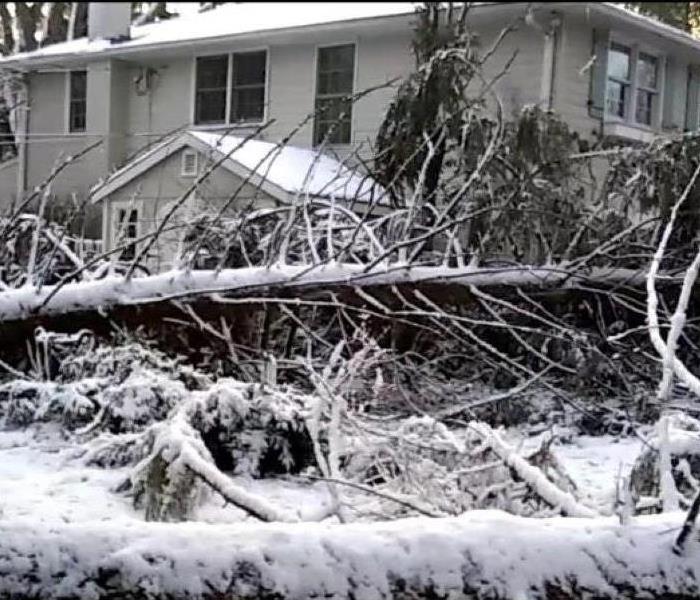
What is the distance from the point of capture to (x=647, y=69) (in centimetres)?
385

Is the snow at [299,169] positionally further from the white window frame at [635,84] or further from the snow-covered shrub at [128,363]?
the white window frame at [635,84]

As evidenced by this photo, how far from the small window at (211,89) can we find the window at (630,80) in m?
1.36

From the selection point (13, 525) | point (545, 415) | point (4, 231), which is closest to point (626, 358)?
point (545, 415)

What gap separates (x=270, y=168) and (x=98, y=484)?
1.41m

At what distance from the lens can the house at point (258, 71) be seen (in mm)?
3570

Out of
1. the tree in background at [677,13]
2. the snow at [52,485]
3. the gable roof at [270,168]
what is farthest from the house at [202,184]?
the tree in background at [677,13]

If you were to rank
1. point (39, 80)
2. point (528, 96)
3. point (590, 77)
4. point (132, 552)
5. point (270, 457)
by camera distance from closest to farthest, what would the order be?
point (132, 552), point (39, 80), point (590, 77), point (528, 96), point (270, 457)

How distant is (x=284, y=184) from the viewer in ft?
14.3

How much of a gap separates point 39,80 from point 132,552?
188cm

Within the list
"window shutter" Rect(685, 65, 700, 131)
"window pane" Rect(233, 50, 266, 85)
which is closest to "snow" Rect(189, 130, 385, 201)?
"window pane" Rect(233, 50, 266, 85)

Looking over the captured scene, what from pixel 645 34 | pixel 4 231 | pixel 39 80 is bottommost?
pixel 4 231

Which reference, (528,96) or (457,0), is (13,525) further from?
(528,96)

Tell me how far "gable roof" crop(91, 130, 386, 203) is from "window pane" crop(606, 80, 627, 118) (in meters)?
0.97

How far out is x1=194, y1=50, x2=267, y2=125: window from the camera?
12.3ft
